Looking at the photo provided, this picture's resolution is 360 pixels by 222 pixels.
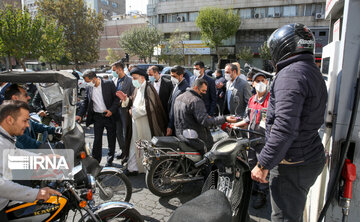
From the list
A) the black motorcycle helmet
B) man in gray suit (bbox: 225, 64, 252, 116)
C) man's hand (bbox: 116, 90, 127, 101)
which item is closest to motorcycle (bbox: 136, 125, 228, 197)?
man's hand (bbox: 116, 90, 127, 101)

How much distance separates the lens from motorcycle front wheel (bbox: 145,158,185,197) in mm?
3893

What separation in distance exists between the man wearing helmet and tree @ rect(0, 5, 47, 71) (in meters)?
17.4

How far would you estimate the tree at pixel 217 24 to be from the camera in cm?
3434

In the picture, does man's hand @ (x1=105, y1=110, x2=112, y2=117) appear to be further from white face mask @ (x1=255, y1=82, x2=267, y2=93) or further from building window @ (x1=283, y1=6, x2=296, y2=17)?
building window @ (x1=283, y1=6, x2=296, y2=17)

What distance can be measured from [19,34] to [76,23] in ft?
53.7

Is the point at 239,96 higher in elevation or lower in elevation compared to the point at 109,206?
higher

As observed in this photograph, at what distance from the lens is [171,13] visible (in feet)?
140

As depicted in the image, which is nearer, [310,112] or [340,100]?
[310,112]

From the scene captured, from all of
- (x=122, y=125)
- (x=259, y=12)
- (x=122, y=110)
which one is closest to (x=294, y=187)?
(x=122, y=110)

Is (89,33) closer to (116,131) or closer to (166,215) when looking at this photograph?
(116,131)

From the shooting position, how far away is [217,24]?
113ft

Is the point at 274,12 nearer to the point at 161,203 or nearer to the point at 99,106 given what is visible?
the point at 99,106

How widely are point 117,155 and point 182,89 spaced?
225 centimetres

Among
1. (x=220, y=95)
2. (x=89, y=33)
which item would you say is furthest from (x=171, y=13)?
(x=220, y=95)
